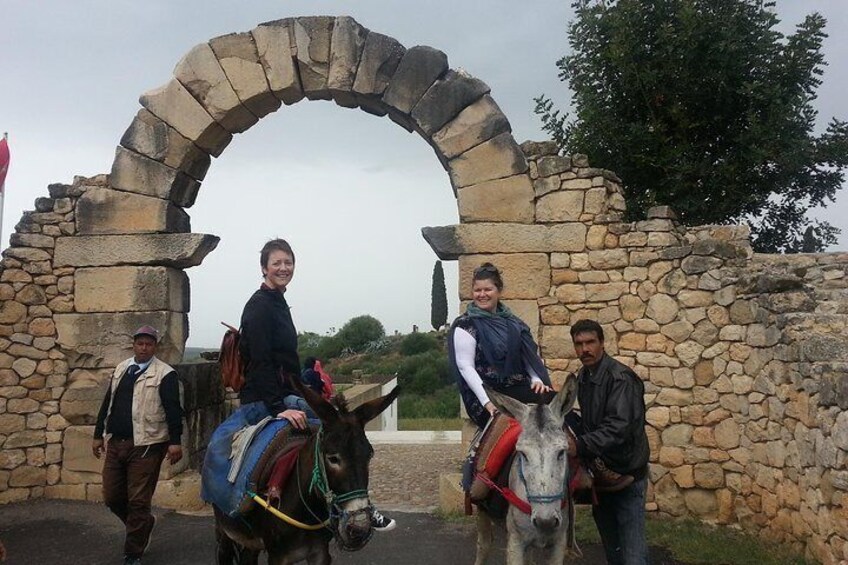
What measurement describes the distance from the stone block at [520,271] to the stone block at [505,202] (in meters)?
0.38

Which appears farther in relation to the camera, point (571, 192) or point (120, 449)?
point (571, 192)

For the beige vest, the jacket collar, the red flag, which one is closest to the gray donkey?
the jacket collar

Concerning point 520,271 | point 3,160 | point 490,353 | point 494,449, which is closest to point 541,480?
point 494,449

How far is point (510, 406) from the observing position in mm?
3471

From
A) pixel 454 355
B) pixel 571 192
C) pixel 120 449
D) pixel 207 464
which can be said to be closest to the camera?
pixel 207 464

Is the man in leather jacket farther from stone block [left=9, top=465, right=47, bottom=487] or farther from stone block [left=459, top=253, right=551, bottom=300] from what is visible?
stone block [left=9, top=465, right=47, bottom=487]

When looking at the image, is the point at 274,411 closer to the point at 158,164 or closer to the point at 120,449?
the point at 120,449

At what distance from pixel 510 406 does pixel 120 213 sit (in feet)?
17.6

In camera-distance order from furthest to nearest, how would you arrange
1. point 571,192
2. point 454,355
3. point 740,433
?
point 571,192 → point 740,433 → point 454,355

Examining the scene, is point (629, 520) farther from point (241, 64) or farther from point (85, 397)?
point (241, 64)

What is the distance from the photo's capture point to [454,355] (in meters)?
4.17

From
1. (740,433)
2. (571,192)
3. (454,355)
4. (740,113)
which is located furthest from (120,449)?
(740,113)

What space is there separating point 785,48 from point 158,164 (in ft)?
25.1

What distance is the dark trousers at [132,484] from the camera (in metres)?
5.18
